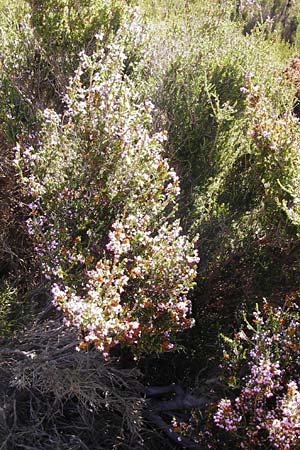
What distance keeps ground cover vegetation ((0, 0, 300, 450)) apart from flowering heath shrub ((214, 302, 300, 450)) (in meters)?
0.01

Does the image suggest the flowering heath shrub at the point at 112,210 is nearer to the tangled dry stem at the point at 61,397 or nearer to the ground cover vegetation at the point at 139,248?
the ground cover vegetation at the point at 139,248

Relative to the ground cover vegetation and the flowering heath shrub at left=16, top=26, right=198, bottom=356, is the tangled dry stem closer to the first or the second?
the ground cover vegetation

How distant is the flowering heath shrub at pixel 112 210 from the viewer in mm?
3016

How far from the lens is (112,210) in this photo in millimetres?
3299

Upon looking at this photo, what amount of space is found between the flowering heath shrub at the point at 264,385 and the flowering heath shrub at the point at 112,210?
0.40 m

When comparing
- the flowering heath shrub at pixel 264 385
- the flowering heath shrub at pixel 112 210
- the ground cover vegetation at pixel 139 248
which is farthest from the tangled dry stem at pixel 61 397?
the flowering heath shrub at pixel 264 385

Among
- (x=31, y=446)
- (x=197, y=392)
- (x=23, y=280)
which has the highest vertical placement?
(x=23, y=280)

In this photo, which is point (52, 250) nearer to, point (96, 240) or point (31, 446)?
point (96, 240)

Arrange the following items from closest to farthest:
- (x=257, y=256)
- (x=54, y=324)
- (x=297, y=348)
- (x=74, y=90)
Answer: (x=297, y=348) < (x=74, y=90) < (x=54, y=324) < (x=257, y=256)

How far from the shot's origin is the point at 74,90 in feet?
10.6

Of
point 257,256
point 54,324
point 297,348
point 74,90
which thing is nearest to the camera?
point 297,348

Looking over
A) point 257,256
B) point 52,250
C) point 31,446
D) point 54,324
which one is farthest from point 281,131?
point 31,446

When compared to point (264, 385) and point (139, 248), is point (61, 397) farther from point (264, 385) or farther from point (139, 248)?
point (264, 385)

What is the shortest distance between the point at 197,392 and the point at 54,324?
100cm
